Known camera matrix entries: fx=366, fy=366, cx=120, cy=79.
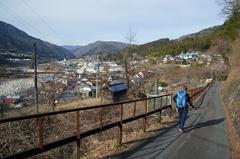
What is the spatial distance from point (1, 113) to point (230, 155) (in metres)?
9.10

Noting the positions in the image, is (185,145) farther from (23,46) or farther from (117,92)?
(117,92)

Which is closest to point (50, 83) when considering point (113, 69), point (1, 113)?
point (1, 113)

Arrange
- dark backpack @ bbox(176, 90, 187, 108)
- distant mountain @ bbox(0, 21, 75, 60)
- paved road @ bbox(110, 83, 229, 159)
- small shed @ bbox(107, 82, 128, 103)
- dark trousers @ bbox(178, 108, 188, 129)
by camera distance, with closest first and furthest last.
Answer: paved road @ bbox(110, 83, 229, 159) < dark trousers @ bbox(178, 108, 188, 129) < dark backpack @ bbox(176, 90, 187, 108) < distant mountain @ bbox(0, 21, 75, 60) < small shed @ bbox(107, 82, 128, 103)

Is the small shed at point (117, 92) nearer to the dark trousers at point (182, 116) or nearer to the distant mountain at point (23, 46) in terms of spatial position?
the distant mountain at point (23, 46)

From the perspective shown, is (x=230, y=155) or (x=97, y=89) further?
(x=97, y=89)

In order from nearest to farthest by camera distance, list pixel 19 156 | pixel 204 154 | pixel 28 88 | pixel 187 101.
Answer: pixel 19 156 < pixel 204 154 < pixel 187 101 < pixel 28 88

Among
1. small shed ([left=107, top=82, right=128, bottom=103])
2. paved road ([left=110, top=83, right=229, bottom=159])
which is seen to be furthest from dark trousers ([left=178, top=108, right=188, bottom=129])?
small shed ([left=107, top=82, right=128, bottom=103])

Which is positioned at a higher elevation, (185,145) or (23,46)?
(23,46)

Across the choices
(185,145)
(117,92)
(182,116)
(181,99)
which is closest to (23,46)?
(117,92)

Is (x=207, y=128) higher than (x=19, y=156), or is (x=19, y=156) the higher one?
(x=19, y=156)

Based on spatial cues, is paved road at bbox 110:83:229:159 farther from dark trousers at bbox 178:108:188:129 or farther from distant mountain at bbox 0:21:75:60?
distant mountain at bbox 0:21:75:60

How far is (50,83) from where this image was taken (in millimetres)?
20375

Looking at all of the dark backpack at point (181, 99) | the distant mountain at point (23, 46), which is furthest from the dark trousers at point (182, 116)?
the distant mountain at point (23, 46)

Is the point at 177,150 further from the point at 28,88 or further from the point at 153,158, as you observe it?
the point at 28,88
